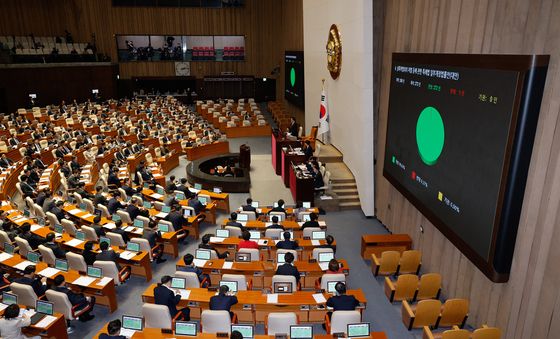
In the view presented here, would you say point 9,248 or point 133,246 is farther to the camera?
point 133,246

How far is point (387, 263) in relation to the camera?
984cm

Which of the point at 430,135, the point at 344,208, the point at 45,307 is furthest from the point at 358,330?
the point at 344,208

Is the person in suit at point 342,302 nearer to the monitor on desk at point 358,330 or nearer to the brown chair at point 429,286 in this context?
the monitor on desk at point 358,330

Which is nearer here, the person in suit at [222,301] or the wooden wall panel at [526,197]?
the wooden wall panel at [526,197]

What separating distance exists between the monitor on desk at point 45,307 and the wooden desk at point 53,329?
0.11m

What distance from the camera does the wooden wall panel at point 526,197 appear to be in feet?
19.4

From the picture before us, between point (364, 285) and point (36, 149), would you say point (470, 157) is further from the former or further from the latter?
point (36, 149)

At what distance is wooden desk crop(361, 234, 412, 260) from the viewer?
10758mm

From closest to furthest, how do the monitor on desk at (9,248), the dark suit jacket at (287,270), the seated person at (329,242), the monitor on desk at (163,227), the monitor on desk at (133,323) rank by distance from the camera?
the monitor on desk at (133,323)
the dark suit jacket at (287,270)
the monitor on desk at (9,248)
the seated person at (329,242)
the monitor on desk at (163,227)

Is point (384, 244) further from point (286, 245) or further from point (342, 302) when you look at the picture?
point (342, 302)

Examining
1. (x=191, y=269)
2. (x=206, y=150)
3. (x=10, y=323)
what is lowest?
(x=206, y=150)

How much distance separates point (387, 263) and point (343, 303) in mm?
2796

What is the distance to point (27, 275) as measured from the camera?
334 inches

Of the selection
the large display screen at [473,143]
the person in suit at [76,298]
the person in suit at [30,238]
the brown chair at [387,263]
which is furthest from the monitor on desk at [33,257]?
the large display screen at [473,143]
